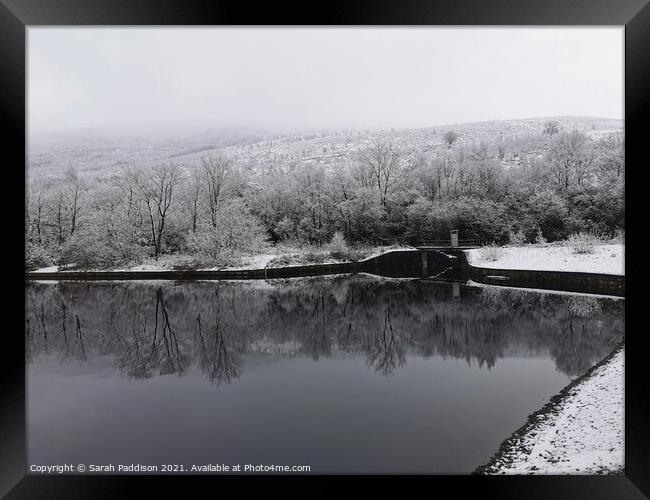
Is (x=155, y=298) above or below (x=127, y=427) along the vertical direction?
above

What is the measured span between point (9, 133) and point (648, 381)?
14.0ft

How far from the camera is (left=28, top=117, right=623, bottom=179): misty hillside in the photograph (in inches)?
123

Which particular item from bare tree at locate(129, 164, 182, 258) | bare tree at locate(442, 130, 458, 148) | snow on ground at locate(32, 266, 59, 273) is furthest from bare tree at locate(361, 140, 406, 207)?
snow on ground at locate(32, 266, 59, 273)

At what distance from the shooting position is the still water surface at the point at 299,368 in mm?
2707

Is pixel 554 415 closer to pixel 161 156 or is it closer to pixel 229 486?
pixel 229 486

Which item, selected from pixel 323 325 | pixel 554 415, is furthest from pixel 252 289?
pixel 554 415

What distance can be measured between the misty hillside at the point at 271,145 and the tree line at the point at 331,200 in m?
0.03

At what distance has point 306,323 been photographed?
335 cm

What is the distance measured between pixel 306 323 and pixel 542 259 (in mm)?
2001

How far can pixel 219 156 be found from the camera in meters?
3.34

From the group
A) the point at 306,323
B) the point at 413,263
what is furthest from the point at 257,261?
the point at 413,263

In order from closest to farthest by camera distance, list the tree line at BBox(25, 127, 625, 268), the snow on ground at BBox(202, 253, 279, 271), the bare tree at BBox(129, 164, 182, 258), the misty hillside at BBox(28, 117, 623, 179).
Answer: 1. the misty hillside at BBox(28, 117, 623, 179)
2. the tree line at BBox(25, 127, 625, 268)
3. the bare tree at BBox(129, 164, 182, 258)
4. the snow on ground at BBox(202, 253, 279, 271)

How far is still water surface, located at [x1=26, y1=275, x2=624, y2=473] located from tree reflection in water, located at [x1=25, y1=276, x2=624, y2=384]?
0.01 meters

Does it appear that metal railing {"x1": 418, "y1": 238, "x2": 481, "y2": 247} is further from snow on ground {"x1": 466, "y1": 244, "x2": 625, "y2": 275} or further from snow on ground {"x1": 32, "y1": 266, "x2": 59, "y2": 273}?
snow on ground {"x1": 32, "y1": 266, "x2": 59, "y2": 273}
